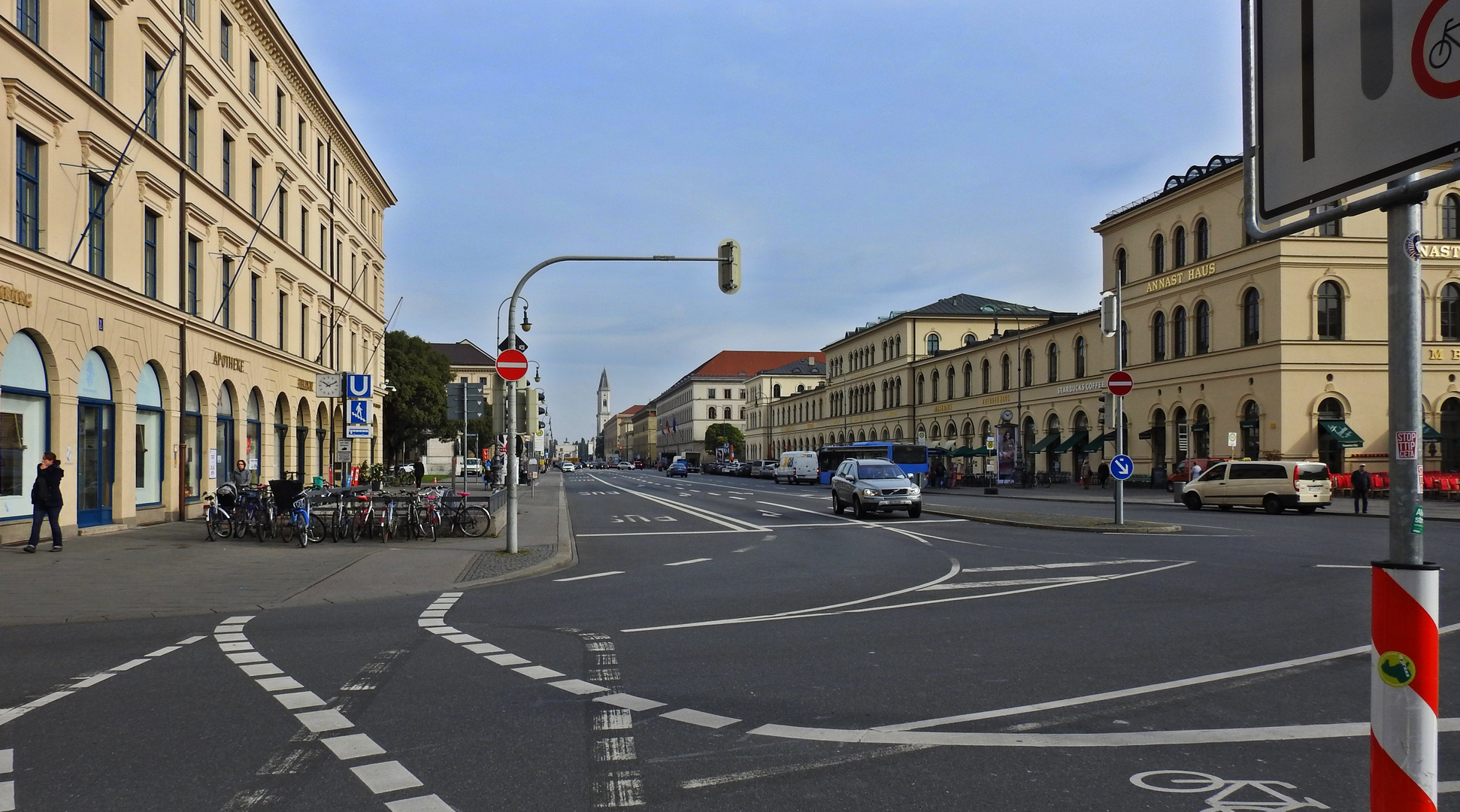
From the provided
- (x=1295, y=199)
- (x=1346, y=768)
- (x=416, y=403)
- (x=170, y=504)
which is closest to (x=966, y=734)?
(x=1346, y=768)

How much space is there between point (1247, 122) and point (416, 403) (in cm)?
6745

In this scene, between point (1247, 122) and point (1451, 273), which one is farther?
point (1451, 273)

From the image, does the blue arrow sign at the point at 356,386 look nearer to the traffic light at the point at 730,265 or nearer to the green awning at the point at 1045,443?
the traffic light at the point at 730,265

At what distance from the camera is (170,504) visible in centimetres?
2552

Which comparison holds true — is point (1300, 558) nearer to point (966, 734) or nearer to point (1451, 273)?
point (966, 734)

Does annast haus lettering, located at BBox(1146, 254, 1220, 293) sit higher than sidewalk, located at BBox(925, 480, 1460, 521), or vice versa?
annast haus lettering, located at BBox(1146, 254, 1220, 293)

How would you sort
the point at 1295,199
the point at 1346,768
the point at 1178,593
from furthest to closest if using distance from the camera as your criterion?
the point at 1178,593 < the point at 1346,768 < the point at 1295,199

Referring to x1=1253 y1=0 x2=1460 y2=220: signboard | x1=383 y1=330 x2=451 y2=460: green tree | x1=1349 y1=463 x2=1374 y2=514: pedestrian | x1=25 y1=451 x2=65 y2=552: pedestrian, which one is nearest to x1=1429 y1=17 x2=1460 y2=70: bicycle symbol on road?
x1=1253 y1=0 x2=1460 y2=220: signboard

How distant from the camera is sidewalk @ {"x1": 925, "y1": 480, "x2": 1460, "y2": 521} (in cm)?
3119

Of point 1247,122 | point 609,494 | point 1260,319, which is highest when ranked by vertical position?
point 1260,319

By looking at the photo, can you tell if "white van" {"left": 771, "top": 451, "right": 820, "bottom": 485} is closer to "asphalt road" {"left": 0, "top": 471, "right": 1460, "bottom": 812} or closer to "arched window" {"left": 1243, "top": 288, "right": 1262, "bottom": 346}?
"arched window" {"left": 1243, "top": 288, "right": 1262, "bottom": 346}

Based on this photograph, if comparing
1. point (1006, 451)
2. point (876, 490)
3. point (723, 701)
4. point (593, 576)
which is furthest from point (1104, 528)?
point (1006, 451)

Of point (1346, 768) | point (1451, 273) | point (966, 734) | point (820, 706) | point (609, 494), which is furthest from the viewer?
point (609, 494)

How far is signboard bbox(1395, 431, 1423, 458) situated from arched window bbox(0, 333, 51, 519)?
21360 mm
